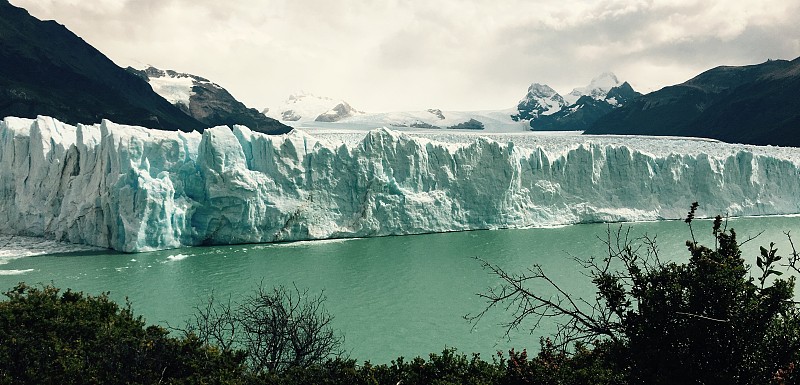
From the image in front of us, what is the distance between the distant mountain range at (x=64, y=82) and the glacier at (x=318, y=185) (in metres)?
16.5

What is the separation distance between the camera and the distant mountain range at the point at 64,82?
145 feet

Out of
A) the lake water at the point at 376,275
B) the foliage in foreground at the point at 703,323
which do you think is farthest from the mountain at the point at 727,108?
the foliage in foreground at the point at 703,323

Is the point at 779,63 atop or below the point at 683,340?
atop

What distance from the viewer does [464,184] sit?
1191 inches

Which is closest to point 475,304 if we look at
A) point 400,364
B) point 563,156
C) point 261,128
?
point 400,364

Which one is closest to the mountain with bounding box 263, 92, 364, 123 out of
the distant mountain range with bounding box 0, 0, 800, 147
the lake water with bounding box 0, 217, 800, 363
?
the distant mountain range with bounding box 0, 0, 800, 147

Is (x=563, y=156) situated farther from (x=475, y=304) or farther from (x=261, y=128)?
(x=261, y=128)

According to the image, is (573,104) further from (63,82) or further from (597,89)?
(63,82)

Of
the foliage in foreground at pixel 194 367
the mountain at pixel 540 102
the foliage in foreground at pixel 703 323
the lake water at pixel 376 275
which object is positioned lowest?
the lake water at pixel 376 275

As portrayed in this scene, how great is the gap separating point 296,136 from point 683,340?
85.4 feet

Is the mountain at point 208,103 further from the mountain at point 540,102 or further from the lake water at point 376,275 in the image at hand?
the lake water at point 376,275

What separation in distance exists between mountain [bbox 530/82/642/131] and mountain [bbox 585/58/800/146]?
38.3ft

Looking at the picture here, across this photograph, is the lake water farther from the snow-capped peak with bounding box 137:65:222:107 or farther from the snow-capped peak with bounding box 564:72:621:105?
the snow-capped peak with bounding box 564:72:621:105

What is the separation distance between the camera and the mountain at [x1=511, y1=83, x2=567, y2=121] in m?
91.3
